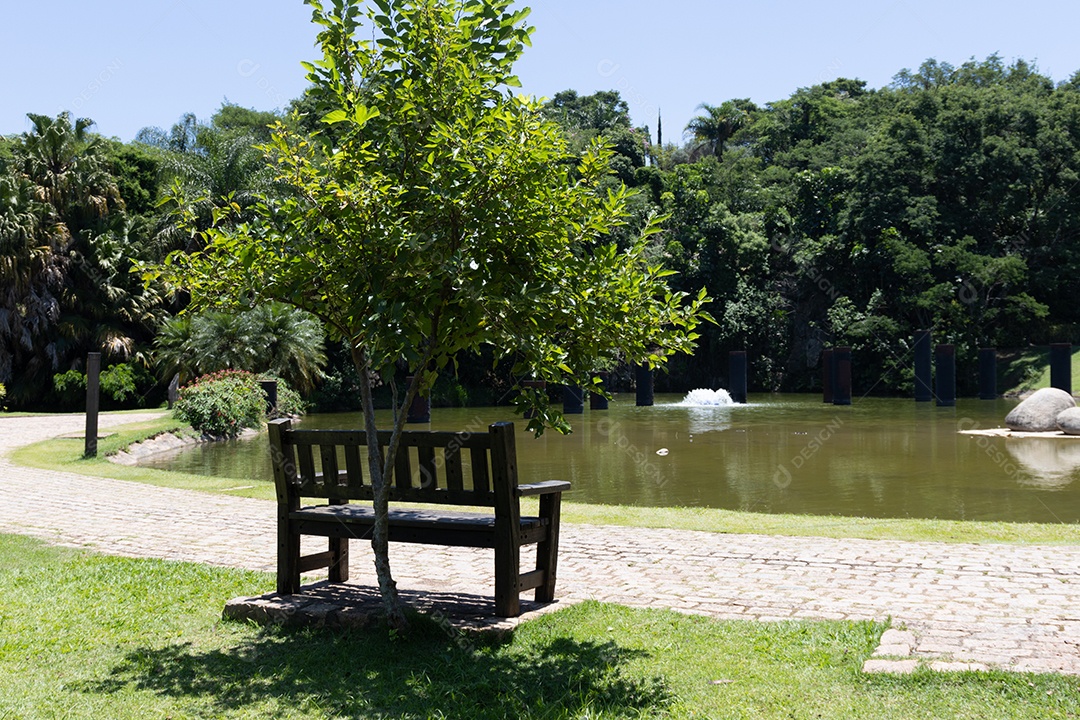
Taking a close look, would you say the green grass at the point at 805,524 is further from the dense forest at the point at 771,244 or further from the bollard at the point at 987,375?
the bollard at the point at 987,375

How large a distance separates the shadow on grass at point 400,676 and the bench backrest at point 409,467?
753mm

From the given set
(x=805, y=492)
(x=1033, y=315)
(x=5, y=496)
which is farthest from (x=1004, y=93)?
(x=5, y=496)

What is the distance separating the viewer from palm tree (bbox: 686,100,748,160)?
2906 inches

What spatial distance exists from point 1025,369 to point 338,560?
4233 cm

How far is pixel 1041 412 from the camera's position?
22.3m

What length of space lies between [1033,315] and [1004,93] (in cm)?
1058

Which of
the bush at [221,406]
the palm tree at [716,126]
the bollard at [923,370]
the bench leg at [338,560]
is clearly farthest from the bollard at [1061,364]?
the palm tree at [716,126]

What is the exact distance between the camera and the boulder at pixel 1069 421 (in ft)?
70.5

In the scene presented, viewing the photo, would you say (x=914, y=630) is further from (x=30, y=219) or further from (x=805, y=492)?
(x=30, y=219)


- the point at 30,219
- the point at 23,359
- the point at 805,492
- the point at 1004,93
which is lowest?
the point at 805,492

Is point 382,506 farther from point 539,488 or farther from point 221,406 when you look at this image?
point 221,406

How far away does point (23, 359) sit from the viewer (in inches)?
1476

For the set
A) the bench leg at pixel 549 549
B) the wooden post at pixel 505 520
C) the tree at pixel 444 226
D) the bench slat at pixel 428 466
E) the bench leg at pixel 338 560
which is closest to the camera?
the tree at pixel 444 226

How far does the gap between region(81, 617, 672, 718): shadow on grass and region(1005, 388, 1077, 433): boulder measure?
67.0 ft
